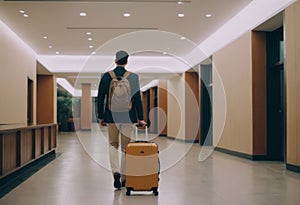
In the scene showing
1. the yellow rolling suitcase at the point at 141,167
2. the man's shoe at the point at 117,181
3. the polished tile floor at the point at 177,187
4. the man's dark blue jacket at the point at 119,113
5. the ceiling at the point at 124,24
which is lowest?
the polished tile floor at the point at 177,187

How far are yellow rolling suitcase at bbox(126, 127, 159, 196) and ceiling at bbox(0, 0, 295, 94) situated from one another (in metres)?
4.03

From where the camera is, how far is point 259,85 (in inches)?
328

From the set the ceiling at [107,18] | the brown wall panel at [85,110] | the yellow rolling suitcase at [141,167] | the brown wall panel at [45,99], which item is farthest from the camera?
the brown wall panel at [85,110]

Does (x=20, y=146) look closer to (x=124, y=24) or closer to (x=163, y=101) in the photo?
(x=124, y=24)

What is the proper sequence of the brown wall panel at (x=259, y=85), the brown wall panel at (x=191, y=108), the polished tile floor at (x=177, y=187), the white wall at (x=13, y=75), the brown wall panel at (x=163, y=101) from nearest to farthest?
the polished tile floor at (x=177, y=187), the brown wall panel at (x=259, y=85), the white wall at (x=13, y=75), the brown wall panel at (x=191, y=108), the brown wall panel at (x=163, y=101)

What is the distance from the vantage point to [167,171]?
632cm

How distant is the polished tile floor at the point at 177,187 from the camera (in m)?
3.95

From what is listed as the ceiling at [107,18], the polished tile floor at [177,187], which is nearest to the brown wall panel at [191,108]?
the ceiling at [107,18]

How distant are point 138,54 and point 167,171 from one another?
9.18 meters

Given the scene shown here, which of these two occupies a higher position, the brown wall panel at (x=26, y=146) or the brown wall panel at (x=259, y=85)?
the brown wall panel at (x=259, y=85)

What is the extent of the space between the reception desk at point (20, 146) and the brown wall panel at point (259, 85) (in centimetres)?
448

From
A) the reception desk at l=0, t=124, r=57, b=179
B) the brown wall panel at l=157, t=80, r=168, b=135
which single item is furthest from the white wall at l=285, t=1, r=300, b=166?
the brown wall panel at l=157, t=80, r=168, b=135

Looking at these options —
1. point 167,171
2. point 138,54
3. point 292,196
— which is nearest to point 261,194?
point 292,196

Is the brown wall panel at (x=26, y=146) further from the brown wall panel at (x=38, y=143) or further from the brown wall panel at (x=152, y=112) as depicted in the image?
the brown wall panel at (x=152, y=112)
